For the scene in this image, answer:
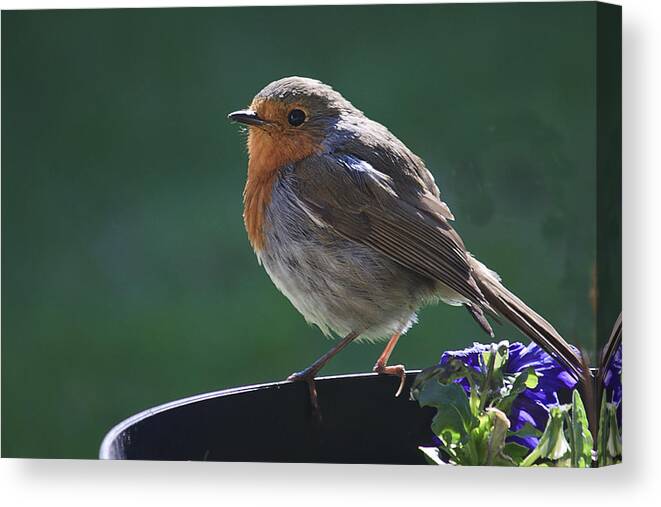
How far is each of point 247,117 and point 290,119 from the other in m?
0.12

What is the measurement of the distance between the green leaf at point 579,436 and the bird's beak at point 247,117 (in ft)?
3.54

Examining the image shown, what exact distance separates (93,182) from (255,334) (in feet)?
2.74

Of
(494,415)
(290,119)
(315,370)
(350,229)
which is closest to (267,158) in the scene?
(290,119)

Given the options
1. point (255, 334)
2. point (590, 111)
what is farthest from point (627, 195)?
point (255, 334)

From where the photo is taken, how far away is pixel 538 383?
403 cm

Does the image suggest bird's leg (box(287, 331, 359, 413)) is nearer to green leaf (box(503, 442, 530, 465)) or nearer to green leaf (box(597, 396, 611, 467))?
green leaf (box(503, 442, 530, 465))

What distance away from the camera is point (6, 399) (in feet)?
14.5

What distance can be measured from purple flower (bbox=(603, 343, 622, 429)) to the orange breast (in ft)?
3.12

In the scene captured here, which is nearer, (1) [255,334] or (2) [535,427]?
(2) [535,427]

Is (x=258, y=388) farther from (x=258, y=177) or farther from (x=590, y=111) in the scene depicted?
(x=590, y=111)

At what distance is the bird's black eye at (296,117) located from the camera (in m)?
4.20

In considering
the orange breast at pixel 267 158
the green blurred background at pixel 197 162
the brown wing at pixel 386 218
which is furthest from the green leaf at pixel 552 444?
the orange breast at pixel 267 158

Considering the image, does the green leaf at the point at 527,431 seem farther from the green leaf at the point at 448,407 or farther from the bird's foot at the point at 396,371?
the bird's foot at the point at 396,371

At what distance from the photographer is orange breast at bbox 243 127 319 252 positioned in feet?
13.8
